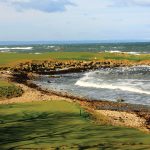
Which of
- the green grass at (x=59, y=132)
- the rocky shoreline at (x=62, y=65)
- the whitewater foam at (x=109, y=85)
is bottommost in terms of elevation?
the rocky shoreline at (x=62, y=65)

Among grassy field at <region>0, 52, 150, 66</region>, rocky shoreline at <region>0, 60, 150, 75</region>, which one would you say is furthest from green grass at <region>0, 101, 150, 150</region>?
grassy field at <region>0, 52, 150, 66</region>

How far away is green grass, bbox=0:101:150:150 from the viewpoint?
1828 cm

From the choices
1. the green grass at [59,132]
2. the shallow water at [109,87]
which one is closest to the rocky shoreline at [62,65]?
the shallow water at [109,87]

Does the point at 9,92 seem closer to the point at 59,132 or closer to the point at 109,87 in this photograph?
the point at 109,87

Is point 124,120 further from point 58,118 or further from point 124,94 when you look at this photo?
point 124,94

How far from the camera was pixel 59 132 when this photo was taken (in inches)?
840

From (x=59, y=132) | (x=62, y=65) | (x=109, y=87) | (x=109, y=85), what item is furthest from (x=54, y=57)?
(x=59, y=132)

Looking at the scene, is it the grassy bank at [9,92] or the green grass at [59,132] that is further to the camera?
the grassy bank at [9,92]

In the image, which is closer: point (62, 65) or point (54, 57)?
point (62, 65)

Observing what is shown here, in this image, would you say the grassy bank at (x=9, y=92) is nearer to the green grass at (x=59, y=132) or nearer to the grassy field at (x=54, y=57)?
the green grass at (x=59, y=132)

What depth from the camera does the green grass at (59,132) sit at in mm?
18281

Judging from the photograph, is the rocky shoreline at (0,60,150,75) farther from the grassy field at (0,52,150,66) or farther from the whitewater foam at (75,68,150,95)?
the whitewater foam at (75,68,150,95)

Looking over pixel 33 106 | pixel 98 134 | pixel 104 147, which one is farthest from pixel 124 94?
pixel 104 147

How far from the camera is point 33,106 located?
3148 cm
